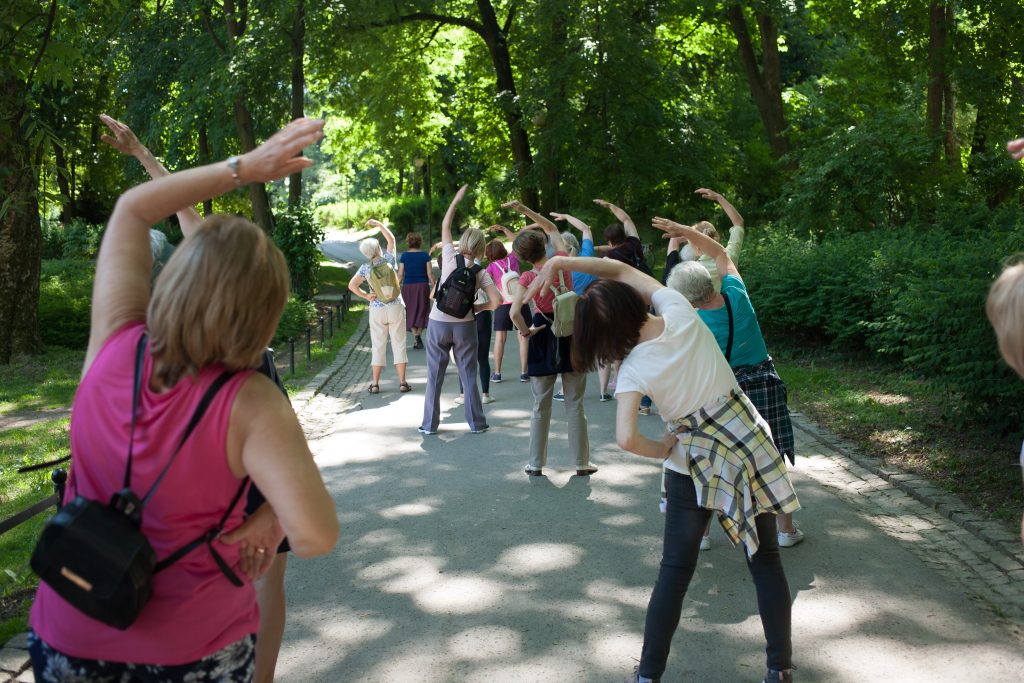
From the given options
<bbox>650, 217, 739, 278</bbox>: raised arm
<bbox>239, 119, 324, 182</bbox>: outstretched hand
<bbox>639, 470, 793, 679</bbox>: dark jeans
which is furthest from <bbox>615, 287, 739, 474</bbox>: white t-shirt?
<bbox>239, 119, 324, 182</bbox>: outstretched hand

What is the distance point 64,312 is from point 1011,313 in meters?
18.5

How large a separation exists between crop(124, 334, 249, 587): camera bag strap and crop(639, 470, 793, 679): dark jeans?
2.20 m

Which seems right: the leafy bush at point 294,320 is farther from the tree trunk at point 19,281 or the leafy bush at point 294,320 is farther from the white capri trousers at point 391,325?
the white capri trousers at point 391,325

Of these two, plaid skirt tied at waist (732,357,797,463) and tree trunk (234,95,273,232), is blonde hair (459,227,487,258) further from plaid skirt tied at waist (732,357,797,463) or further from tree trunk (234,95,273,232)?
tree trunk (234,95,273,232)

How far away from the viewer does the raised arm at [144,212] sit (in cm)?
245

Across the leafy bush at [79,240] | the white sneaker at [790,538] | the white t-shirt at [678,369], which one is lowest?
the white sneaker at [790,538]

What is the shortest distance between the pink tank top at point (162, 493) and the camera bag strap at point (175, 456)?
10 mm

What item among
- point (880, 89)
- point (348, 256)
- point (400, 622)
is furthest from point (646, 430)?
point (348, 256)

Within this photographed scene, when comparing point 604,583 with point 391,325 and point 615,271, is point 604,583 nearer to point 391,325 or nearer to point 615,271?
point 615,271

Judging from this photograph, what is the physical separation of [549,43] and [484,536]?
64.0 ft

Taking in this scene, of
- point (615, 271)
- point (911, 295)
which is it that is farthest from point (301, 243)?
point (615, 271)

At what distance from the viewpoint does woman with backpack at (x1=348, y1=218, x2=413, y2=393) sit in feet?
41.1

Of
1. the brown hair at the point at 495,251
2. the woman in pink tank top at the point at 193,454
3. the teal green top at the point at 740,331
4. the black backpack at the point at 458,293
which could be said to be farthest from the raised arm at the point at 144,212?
the brown hair at the point at 495,251

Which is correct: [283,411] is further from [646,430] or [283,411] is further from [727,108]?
[727,108]
